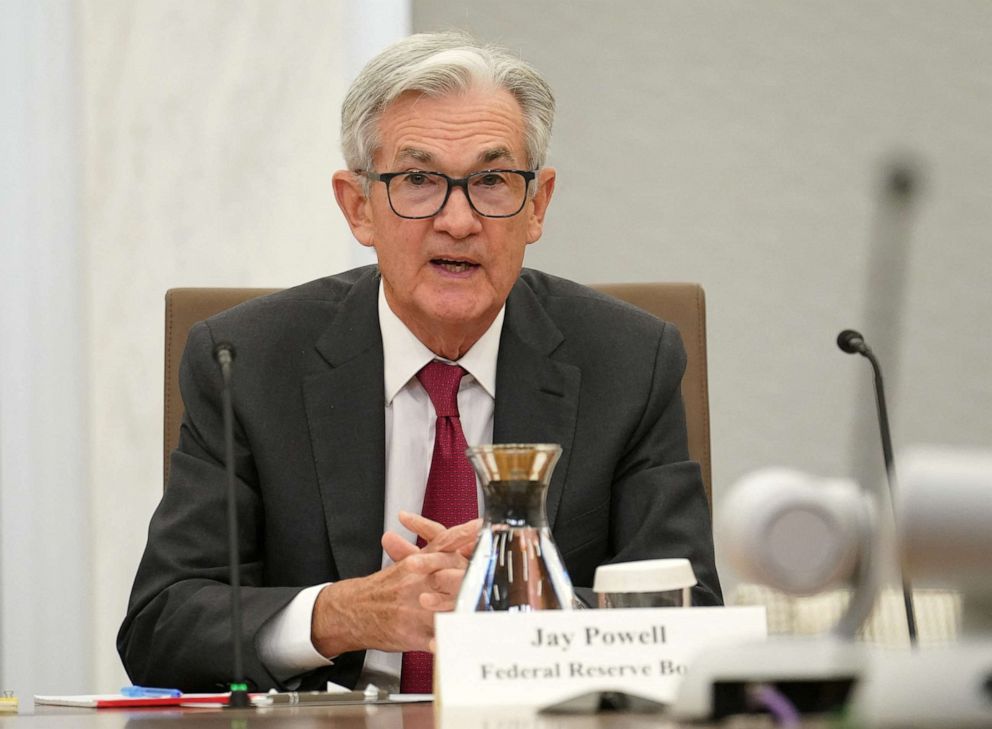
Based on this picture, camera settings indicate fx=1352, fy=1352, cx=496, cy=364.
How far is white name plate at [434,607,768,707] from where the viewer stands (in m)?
1.11

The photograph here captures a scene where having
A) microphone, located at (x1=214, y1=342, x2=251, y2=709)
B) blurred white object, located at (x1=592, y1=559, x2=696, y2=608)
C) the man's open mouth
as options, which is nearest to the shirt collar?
the man's open mouth

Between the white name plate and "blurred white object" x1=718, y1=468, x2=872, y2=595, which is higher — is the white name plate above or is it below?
below

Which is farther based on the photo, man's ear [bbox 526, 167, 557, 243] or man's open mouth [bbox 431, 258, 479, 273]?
man's ear [bbox 526, 167, 557, 243]

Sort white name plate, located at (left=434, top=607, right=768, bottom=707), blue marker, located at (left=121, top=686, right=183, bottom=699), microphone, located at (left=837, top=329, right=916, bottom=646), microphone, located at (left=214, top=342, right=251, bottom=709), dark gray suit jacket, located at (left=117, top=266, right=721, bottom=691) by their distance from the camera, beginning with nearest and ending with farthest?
white name plate, located at (left=434, top=607, right=768, bottom=707) → microphone, located at (left=214, top=342, right=251, bottom=709) → blue marker, located at (left=121, top=686, right=183, bottom=699) → microphone, located at (left=837, top=329, right=916, bottom=646) → dark gray suit jacket, located at (left=117, top=266, right=721, bottom=691)

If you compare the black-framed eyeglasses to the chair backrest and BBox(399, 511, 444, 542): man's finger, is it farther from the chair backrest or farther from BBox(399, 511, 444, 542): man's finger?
BBox(399, 511, 444, 542): man's finger

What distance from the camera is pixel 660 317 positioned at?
7.82ft

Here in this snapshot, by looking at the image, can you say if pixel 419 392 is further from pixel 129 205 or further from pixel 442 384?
pixel 129 205

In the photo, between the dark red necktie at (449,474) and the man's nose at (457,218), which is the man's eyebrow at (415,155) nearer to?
the man's nose at (457,218)

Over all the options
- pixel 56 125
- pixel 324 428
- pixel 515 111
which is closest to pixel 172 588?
pixel 324 428

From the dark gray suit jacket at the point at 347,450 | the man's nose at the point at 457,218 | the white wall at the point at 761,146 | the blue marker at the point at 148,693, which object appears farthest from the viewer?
the white wall at the point at 761,146

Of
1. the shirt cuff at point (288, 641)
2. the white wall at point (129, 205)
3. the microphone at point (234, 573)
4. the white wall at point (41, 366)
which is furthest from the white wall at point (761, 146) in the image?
the microphone at point (234, 573)

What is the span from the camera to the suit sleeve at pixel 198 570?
1.74 m

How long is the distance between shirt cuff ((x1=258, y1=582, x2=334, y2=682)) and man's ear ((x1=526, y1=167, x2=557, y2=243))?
0.79m

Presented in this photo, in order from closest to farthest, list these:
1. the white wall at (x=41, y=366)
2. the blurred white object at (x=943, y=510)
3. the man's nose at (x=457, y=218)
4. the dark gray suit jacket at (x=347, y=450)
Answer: the blurred white object at (x=943, y=510), the dark gray suit jacket at (x=347, y=450), the man's nose at (x=457, y=218), the white wall at (x=41, y=366)
